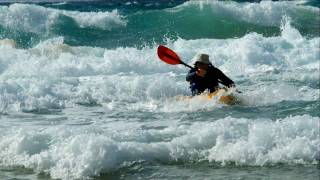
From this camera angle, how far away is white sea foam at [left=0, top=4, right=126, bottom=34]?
20.6 metres

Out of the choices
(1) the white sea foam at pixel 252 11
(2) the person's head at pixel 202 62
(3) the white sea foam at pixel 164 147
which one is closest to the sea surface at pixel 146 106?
(3) the white sea foam at pixel 164 147

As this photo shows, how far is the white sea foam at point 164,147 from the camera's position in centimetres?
592

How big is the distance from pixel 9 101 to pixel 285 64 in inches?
277

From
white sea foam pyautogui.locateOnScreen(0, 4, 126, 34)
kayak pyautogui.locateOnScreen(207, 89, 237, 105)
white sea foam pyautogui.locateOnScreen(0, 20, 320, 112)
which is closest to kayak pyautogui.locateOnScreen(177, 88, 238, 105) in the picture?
kayak pyautogui.locateOnScreen(207, 89, 237, 105)

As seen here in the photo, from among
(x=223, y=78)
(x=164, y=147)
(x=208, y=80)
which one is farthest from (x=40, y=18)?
(x=164, y=147)

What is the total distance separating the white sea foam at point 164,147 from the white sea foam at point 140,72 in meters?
2.54

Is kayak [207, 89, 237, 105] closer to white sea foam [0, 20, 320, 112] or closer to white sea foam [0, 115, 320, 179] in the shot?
white sea foam [0, 20, 320, 112]

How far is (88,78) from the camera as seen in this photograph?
12742mm

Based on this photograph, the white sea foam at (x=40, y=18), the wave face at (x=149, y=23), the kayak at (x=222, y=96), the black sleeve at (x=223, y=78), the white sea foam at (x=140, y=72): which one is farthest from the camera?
the white sea foam at (x=40, y=18)

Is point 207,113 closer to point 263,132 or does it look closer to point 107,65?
point 263,132

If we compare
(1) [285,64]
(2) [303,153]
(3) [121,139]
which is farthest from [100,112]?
(1) [285,64]

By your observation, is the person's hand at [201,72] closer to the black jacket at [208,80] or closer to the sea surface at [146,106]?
the black jacket at [208,80]

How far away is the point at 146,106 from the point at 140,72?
421 centimetres

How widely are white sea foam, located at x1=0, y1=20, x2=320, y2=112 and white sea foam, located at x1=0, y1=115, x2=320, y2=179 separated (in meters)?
2.54
